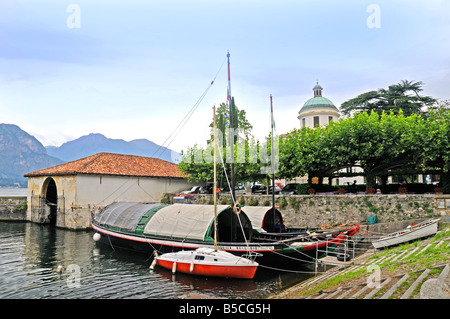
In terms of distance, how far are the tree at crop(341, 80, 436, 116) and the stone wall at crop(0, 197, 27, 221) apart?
42215 mm

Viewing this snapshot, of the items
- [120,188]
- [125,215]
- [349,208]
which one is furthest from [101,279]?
[120,188]

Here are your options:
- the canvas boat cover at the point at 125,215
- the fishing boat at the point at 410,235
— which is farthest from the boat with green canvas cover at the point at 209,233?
the fishing boat at the point at 410,235

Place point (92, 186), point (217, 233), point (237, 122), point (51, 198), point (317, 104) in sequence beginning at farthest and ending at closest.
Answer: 1. point (317, 104)
2. point (237, 122)
3. point (51, 198)
4. point (92, 186)
5. point (217, 233)

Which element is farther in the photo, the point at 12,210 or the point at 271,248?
the point at 12,210

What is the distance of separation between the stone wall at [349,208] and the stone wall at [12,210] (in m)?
27.4

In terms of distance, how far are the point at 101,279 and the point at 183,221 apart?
17.4 feet

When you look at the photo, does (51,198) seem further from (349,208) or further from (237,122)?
(349,208)

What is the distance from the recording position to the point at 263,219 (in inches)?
789

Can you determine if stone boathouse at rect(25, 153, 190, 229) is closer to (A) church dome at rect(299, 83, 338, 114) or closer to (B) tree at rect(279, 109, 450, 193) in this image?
(B) tree at rect(279, 109, 450, 193)

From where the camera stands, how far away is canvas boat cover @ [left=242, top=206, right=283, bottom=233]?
19922 mm

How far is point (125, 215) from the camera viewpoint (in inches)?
870

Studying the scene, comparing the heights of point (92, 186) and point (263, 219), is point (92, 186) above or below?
above

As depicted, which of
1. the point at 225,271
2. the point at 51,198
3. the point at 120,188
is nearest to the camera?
the point at 225,271

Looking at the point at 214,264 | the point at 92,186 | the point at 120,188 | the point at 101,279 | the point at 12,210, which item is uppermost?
the point at 92,186
